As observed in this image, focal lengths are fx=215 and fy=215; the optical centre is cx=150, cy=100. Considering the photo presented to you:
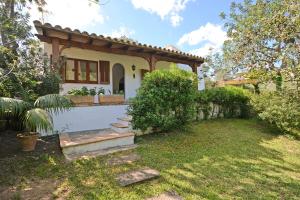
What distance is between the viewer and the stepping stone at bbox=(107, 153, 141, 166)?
456 centimetres

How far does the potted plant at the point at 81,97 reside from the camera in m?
6.84

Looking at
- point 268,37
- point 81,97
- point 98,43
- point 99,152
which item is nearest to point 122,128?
point 99,152

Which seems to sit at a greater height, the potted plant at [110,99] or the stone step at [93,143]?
the potted plant at [110,99]

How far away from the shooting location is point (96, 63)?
9.83m

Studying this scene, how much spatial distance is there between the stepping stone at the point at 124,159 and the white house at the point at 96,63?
251cm

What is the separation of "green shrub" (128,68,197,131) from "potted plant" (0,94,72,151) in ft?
6.58

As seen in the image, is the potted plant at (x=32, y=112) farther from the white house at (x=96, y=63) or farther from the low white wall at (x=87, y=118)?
the white house at (x=96, y=63)

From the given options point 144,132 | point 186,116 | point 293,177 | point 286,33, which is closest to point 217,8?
point 286,33

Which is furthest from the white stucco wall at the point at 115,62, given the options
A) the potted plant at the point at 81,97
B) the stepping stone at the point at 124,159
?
the stepping stone at the point at 124,159

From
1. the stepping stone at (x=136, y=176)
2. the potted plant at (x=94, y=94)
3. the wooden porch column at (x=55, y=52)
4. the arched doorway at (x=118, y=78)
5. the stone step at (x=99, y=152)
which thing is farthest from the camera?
the arched doorway at (x=118, y=78)

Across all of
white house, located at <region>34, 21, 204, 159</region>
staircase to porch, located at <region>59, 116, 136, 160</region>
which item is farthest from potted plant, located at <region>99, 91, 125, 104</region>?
staircase to porch, located at <region>59, 116, 136, 160</region>

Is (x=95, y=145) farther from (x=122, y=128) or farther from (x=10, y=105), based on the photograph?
(x=10, y=105)

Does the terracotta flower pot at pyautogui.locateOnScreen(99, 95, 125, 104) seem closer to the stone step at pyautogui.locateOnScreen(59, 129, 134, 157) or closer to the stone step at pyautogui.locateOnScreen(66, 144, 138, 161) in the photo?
the stone step at pyautogui.locateOnScreen(59, 129, 134, 157)

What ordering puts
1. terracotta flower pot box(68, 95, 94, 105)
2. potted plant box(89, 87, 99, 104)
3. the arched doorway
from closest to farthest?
terracotta flower pot box(68, 95, 94, 105)
potted plant box(89, 87, 99, 104)
the arched doorway
